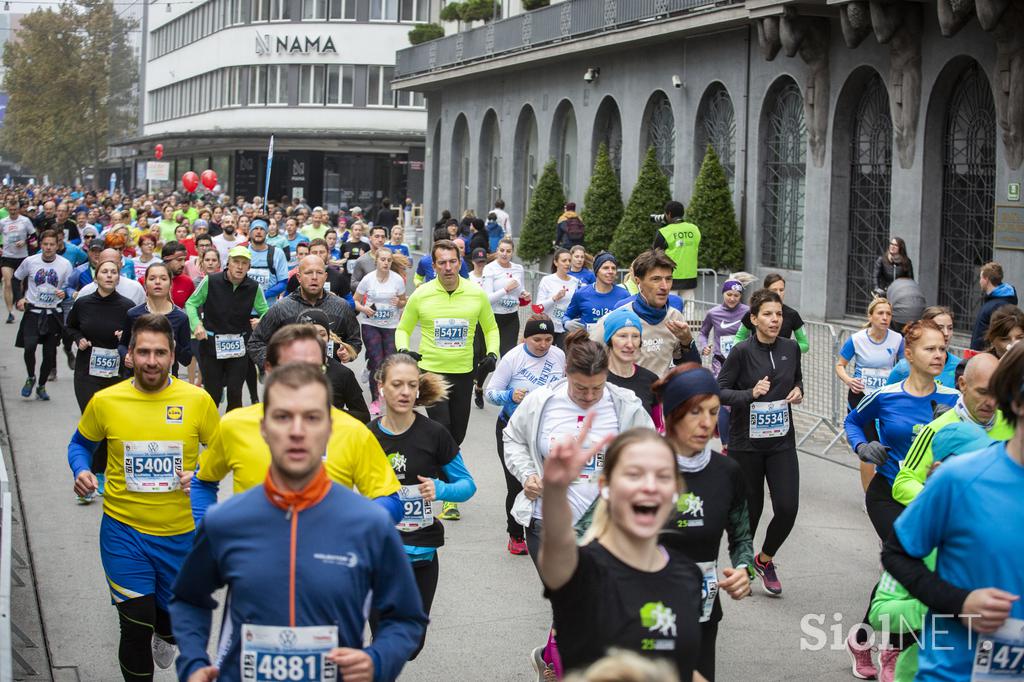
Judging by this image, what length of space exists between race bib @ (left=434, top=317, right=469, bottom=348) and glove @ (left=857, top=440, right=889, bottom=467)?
4688 mm

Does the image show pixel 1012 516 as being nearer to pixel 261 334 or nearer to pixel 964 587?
pixel 964 587

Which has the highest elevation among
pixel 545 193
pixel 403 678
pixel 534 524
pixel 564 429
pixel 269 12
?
pixel 269 12

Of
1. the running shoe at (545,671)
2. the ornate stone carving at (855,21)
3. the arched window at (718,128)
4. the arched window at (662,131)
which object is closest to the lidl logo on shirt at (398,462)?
the running shoe at (545,671)

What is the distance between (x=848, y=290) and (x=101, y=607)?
1866 cm

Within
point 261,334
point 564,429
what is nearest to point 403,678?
point 564,429

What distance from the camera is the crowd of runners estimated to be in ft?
13.7

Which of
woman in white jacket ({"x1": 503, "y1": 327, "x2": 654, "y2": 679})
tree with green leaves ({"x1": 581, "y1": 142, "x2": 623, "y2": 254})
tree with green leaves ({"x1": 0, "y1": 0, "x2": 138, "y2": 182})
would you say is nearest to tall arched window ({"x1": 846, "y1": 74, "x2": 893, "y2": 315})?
tree with green leaves ({"x1": 581, "y1": 142, "x2": 623, "y2": 254})

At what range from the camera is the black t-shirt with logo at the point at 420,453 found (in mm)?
7113

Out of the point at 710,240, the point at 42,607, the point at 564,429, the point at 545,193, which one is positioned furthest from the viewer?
the point at 545,193

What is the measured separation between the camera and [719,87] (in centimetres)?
2941

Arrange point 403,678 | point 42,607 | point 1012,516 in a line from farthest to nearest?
1. point 42,607
2. point 403,678
3. point 1012,516

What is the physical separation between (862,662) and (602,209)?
2513 centimetres

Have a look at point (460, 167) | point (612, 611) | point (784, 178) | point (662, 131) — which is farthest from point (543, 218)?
point (612, 611)

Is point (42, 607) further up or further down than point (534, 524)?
further down
